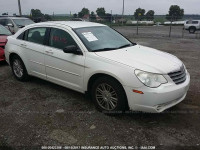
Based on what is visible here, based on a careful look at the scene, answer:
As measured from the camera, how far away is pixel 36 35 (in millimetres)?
4859

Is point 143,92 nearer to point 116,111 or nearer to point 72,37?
point 116,111

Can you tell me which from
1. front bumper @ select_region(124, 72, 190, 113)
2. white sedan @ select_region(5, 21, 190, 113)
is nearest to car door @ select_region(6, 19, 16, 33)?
white sedan @ select_region(5, 21, 190, 113)

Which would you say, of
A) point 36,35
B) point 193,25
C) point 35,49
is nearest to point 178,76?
point 35,49

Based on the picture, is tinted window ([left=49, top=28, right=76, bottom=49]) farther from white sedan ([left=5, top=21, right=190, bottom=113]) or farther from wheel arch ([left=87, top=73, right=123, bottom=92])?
wheel arch ([left=87, top=73, right=123, bottom=92])

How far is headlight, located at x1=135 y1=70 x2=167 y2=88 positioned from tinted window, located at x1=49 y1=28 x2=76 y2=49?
4.92ft

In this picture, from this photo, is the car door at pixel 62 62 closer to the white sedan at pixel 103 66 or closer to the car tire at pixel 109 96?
the white sedan at pixel 103 66

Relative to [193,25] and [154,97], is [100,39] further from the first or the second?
[193,25]

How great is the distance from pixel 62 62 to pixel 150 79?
70.8 inches

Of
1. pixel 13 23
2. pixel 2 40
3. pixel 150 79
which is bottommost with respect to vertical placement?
pixel 150 79

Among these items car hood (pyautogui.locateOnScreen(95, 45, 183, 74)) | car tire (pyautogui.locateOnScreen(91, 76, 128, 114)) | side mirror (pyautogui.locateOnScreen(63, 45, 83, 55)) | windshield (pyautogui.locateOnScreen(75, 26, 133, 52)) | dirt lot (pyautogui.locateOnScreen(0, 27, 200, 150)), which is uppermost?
windshield (pyautogui.locateOnScreen(75, 26, 133, 52))

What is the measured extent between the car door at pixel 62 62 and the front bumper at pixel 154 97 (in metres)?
1.07

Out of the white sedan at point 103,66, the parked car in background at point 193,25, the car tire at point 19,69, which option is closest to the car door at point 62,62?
the white sedan at point 103,66

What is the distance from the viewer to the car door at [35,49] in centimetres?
464

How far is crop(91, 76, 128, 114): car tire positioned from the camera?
345cm
